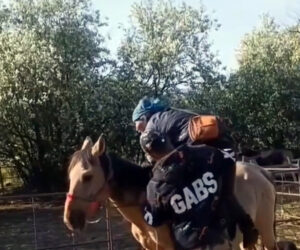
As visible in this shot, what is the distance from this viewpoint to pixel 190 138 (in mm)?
4148

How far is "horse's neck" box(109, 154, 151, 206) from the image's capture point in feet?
14.5

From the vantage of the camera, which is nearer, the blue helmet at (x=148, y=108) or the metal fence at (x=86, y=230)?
the blue helmet at (x=148, y=108)

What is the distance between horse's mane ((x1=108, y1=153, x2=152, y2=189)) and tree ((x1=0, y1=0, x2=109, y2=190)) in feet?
49.2

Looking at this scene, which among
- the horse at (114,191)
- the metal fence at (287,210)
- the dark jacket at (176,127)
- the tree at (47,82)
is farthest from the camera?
the tree at (47,82)

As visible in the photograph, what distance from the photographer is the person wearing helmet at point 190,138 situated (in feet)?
13.5

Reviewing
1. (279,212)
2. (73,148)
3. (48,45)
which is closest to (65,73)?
(48,45)

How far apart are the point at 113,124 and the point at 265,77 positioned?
20.7 feet

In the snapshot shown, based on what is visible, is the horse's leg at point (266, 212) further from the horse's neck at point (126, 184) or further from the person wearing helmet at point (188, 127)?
the horse's neck at point (126, 184)

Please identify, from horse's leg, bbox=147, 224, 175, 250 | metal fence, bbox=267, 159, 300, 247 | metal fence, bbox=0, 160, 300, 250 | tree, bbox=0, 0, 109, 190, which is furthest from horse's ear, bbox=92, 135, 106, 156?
tree, bbox=0, 0, 109, 190

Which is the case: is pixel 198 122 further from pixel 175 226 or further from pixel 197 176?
pixel 175 226

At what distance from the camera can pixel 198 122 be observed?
4.13 metres

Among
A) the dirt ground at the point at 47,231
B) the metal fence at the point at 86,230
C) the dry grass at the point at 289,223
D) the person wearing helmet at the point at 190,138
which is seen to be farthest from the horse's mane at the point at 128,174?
the dirt ground at the point at 47,231

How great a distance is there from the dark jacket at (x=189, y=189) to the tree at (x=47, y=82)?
50.9 ft

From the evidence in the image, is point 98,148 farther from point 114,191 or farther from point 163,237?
point 163,237
